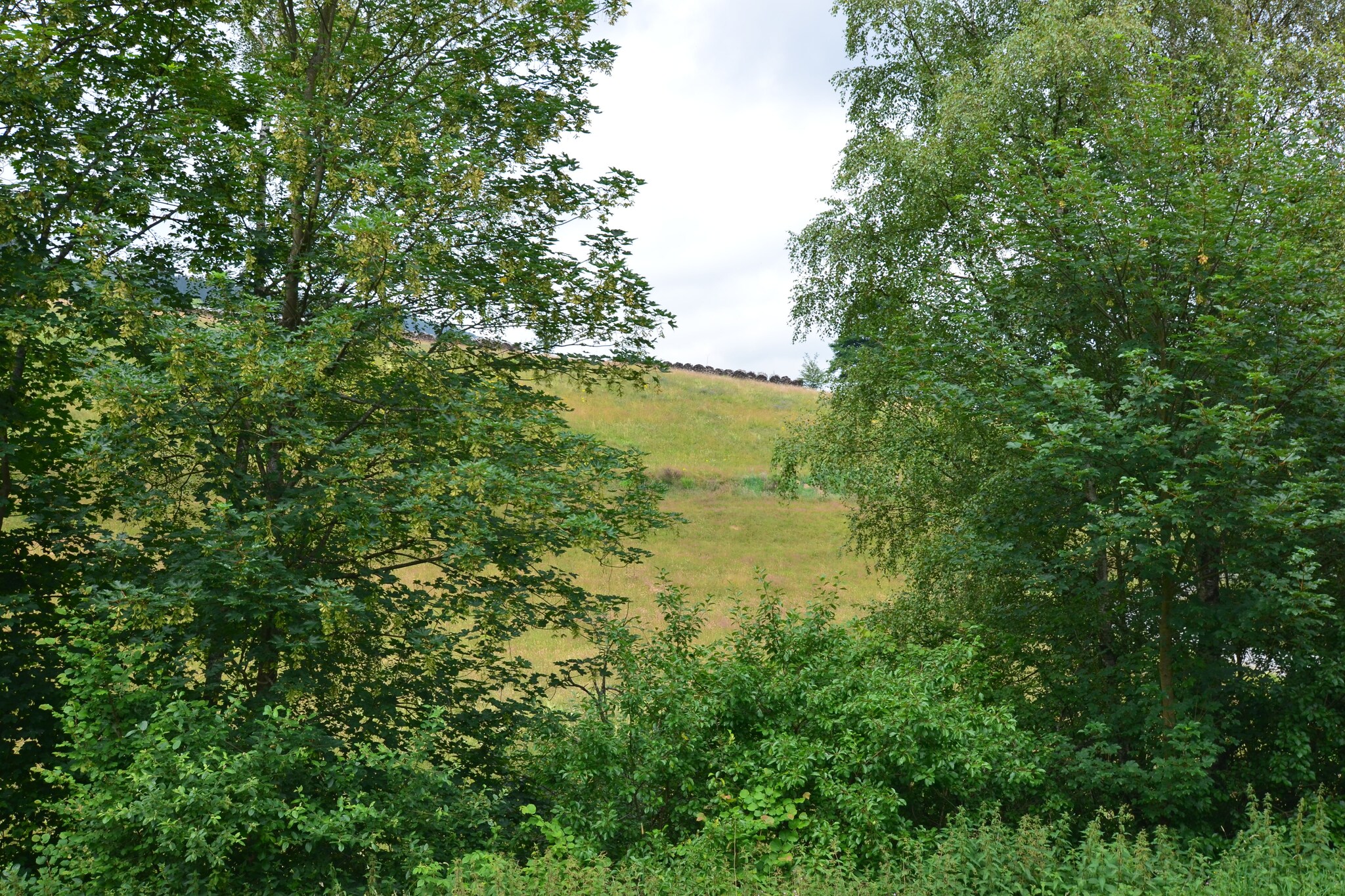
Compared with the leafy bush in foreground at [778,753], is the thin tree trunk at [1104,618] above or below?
above

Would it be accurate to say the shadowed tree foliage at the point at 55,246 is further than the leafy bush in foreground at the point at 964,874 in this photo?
Yes

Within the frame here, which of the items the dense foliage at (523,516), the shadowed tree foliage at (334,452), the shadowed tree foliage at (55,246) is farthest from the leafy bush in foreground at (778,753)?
the shadowed tree foliage at (55,246)

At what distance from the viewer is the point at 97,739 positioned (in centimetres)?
835

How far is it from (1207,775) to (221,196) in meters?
12.1

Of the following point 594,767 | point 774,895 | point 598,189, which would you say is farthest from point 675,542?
point 774,895

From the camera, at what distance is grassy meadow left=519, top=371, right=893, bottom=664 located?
1080 inches

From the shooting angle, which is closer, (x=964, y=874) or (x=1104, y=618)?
(x=964, y=874)

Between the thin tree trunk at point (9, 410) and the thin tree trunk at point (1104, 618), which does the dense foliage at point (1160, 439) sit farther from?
the thin tree trunk at point (9, 410)

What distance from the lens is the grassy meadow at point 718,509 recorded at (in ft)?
90.0

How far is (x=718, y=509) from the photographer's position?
37.4 meters

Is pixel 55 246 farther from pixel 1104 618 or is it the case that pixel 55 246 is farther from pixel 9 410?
pixel 1104 618

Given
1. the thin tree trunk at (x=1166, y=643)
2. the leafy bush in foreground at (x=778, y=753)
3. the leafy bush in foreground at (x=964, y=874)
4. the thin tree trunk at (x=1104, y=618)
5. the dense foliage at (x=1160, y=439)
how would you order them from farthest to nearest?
the thin tree trunk at (x=1104, y=618) → the thin tree trunk at (x=1166, y=643) → the dense foliage at (x=1160, y=439) → the leafy bush in foreground at (x=778, y=753) → the leafy bush in foreground at (x=964, y=874)

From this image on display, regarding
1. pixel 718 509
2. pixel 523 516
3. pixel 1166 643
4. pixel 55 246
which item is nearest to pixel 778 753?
pixel 523 516

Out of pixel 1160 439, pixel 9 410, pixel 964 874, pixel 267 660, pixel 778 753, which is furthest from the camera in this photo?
pixel 9 410
